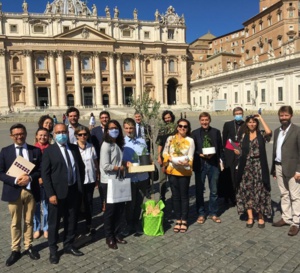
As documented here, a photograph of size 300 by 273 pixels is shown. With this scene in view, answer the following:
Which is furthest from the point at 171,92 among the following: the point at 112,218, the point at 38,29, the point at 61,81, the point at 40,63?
the point at 112,218

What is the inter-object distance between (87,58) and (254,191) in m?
55.5

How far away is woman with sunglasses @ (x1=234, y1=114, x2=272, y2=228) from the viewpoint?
534 centimetres

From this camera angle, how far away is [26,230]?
4.48 metres

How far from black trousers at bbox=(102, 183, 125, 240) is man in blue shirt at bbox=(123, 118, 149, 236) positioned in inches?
13.5

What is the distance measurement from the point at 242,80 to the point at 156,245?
47.9 m

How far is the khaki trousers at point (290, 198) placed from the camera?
16.9ft

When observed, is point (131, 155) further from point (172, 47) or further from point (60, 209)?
point (172, 47)

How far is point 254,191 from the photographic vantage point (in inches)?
214

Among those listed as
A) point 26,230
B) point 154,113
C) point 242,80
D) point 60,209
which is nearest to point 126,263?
point 60,209

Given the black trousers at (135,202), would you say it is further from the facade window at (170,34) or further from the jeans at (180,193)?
the facade window at (170,34)

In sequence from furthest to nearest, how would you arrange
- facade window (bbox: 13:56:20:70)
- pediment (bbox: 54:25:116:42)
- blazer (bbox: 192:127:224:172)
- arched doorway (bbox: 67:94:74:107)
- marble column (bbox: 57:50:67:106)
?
arched doorway (bbox: 67:94:74:107)
marble column (bbox: 57:50:67:106)
pediment (bbox: 54:25:116:42)
facade window (bbox: 13:56:20:70)
blazer (bbox: 192:127:224:172)

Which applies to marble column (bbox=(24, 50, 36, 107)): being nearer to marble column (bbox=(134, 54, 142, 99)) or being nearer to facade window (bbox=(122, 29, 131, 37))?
facade window (bbox=(122, 29, 131, 37))

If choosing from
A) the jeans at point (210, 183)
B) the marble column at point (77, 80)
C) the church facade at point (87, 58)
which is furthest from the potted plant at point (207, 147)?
the marble column at point (77, 80)

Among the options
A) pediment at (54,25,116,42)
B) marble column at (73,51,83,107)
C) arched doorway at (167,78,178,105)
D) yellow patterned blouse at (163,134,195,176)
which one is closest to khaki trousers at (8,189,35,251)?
yellow patterned blouse at (163,134,195,176)
